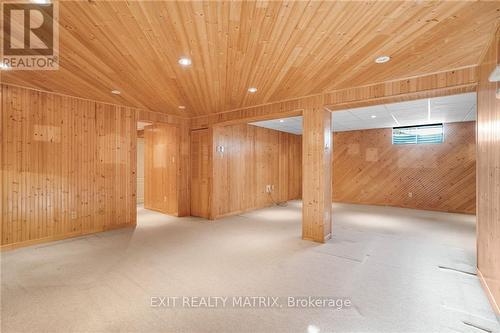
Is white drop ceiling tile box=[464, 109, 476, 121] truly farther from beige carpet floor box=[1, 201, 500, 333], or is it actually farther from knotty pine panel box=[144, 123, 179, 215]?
knotty pine panel box=[144, 123, 179, 215]

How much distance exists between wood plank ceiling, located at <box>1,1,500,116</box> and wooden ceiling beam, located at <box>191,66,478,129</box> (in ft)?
0.57

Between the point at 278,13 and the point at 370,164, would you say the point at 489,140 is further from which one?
the point at 370,164

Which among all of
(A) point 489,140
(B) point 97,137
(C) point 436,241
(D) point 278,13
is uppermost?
(D) point 278,13

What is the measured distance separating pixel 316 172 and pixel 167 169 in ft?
14.2

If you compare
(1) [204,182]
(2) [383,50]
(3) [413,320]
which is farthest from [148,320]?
(1) [204,182]

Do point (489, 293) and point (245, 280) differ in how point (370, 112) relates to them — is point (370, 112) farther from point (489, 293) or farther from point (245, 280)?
point (245, 280)

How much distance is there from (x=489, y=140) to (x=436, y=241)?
108 inches

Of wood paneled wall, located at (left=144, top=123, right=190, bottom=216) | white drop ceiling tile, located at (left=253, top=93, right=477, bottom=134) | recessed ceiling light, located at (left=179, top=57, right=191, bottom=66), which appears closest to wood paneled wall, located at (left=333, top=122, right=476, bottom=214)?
white drop ceiling tile, located at (left=253, top=93, right=477, bottom=134)

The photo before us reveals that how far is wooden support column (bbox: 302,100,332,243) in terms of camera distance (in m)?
4.37

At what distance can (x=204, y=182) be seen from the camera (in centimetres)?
644

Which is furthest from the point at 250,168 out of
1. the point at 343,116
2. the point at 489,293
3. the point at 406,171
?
the point at 489,293

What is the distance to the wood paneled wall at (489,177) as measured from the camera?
229 centimetres

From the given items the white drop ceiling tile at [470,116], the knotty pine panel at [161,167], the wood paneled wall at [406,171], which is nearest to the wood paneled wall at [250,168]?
the knotty pine panel at [161,167]

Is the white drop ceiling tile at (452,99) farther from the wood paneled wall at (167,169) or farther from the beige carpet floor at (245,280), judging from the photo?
the wood paneled wall at (167,169)
